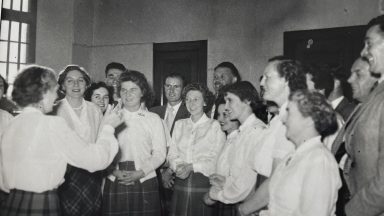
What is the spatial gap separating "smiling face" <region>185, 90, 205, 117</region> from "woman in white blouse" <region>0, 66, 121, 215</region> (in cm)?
146

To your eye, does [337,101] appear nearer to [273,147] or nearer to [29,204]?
[273,147]

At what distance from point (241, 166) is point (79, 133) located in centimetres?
164

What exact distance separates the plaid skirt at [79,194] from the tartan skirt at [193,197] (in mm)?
725

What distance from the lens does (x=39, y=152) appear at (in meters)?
2.31

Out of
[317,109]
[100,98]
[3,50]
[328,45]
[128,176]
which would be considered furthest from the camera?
[3,50]

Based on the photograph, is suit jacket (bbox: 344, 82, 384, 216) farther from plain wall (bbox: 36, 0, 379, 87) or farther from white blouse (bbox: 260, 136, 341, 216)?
plain wall (bbox: 36, 0, 379, 87)

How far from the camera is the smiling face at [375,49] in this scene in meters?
2.13

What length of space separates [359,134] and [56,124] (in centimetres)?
168

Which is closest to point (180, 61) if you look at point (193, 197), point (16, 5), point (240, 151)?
point (16, 5)

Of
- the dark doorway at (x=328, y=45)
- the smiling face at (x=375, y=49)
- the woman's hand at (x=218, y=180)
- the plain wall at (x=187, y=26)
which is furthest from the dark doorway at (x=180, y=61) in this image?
the smiling face at (x=375, y=49)

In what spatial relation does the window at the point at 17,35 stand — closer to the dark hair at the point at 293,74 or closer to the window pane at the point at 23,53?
the window pane at the point at 23,53

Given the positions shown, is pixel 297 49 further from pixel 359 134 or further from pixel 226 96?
pixel 359 134

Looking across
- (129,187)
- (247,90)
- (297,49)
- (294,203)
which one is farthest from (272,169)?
(297,49)

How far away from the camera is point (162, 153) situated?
140 inches
